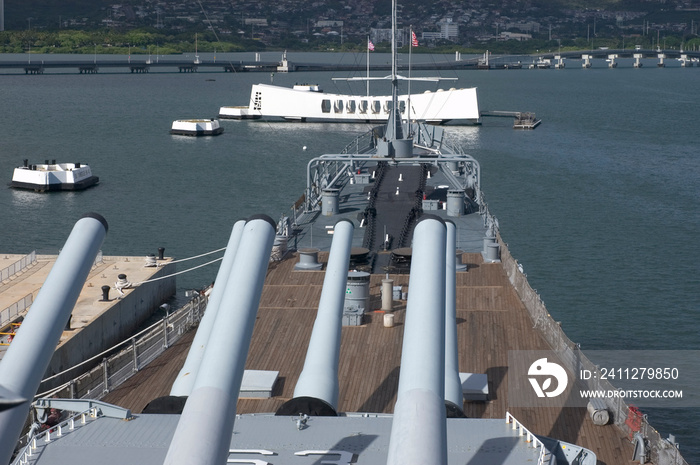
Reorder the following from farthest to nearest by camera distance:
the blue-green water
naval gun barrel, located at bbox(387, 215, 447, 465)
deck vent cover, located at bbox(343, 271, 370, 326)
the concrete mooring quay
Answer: the blue-green water < the concrete mooring quay < deck vent cover, located at bbox(343, 271, 370, 326) < naval gun barrel, located at bbox(387, 215, 447, 465)

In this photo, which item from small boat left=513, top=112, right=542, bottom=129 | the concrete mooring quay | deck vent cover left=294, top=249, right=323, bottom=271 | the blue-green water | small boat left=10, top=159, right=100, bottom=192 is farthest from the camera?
small boat left=513, top=112, right=542, bottom=129

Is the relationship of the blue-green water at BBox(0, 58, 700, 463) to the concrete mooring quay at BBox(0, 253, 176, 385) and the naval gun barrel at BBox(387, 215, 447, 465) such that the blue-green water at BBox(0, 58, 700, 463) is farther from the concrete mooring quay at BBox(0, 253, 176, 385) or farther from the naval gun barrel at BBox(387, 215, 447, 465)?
the naval gun barrel at BBox(387, 215, 447, 465)

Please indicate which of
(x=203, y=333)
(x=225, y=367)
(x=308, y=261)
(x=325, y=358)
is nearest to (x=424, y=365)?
(x=225, y=367)

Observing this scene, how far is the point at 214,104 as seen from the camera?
509 feet

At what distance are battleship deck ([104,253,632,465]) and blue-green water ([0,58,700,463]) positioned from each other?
6336 millimetres

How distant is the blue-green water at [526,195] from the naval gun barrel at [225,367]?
18595 millimetres

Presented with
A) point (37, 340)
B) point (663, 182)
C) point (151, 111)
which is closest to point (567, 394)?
point (37, 340)

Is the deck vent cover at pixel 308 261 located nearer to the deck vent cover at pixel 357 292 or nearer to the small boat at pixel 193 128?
the deck vent cover at pixel 357 292

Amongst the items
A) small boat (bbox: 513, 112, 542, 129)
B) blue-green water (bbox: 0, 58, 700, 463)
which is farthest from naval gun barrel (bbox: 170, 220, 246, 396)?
small boat (bbox: 513, 112, 542, 129)

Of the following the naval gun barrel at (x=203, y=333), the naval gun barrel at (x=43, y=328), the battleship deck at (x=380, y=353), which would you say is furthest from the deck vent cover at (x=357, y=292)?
the naval gun barrel at (x=43, y=328)

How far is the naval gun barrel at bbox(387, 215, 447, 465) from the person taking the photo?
33.7 ft

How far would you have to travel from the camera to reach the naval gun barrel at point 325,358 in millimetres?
17391

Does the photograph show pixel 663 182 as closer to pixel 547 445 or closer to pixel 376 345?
pixel 376 345

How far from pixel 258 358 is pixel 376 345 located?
122 inches
